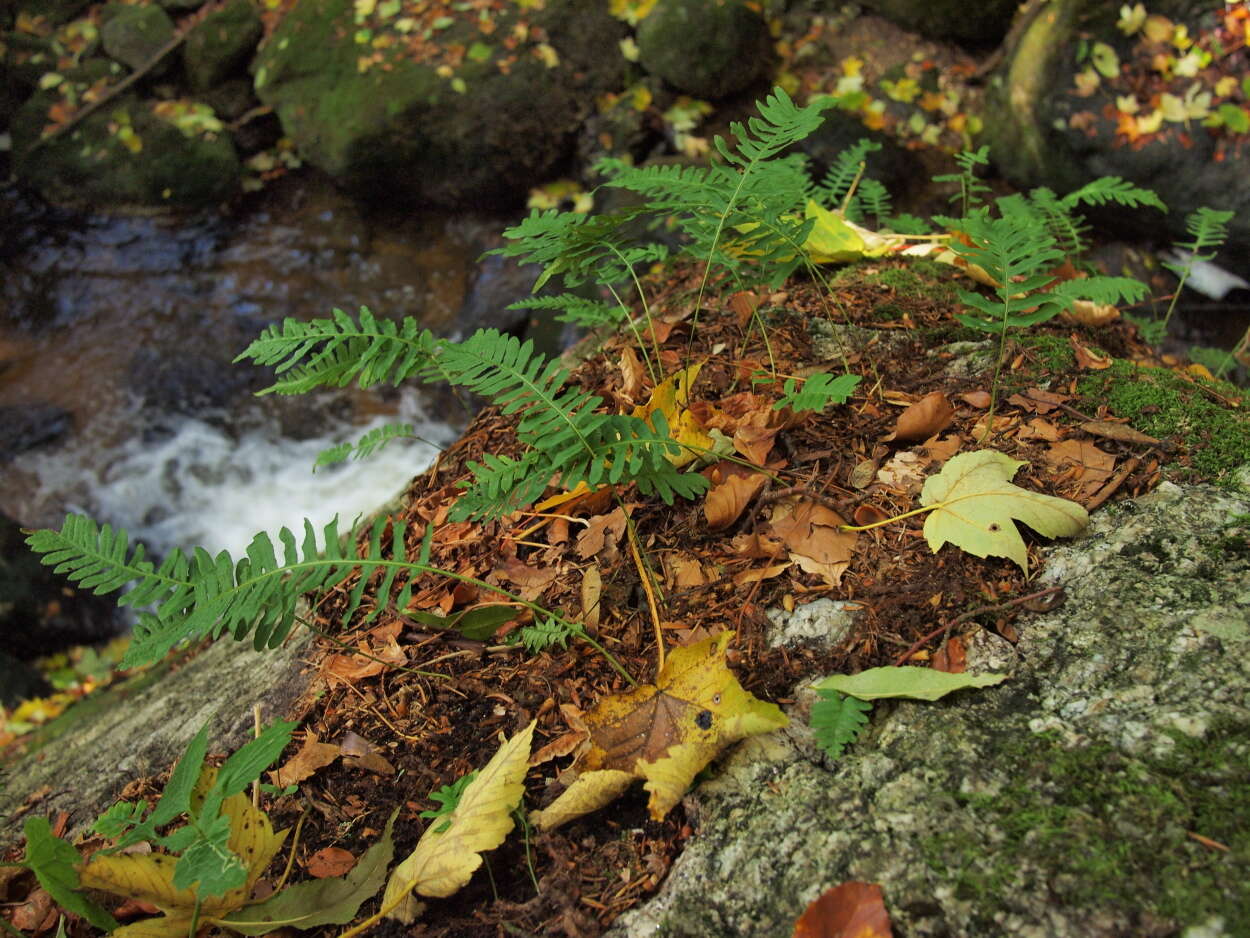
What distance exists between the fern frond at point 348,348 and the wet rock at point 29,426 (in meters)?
5.29

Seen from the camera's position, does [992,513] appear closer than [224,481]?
Yes

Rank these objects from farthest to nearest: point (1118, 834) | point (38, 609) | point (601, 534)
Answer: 1. point (38, 609)
2. point (601, 534)
3. point (1118, 834)

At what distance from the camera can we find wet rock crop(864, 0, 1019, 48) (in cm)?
561

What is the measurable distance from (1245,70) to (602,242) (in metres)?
4.38

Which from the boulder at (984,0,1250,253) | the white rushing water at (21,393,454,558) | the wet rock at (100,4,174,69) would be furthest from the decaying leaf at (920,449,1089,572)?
the wet rock at (100,4,174,69)

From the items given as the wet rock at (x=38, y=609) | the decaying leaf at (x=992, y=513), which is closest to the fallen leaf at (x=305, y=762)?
the decaying leaf at (x=992, y=513)

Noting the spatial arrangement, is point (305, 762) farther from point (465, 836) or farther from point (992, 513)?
point (992, 513)

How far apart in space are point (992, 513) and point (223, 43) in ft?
27.0

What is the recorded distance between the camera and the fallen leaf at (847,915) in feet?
3.62

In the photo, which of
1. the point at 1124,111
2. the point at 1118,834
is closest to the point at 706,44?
the point at 1124,111

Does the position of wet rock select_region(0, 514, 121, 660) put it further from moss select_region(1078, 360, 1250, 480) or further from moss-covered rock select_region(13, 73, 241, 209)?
moss select_region(1078, 360, 1250, 480)

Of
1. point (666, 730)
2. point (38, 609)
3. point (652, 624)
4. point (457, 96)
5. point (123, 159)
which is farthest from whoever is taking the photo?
point (123, 159)

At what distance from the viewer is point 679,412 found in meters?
1.95

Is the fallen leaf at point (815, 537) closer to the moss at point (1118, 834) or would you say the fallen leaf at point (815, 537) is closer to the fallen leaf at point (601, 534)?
the fallen leaf at point (601, 534)
